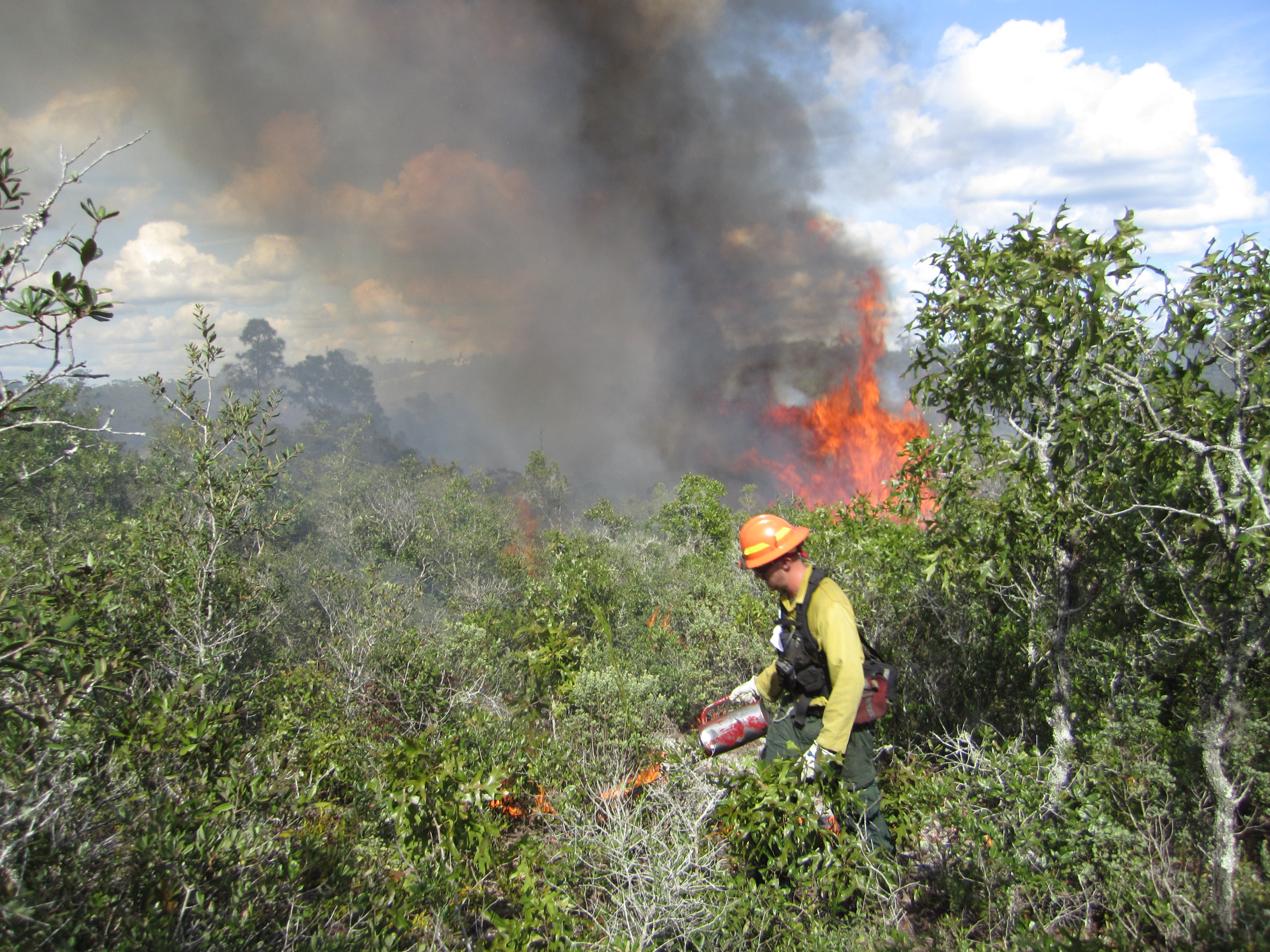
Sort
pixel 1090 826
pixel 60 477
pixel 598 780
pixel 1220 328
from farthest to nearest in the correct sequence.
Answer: pixel 60 477 → pixel 598 780 → pixel 1220 328 → pixel 1090 826

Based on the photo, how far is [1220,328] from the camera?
2826 mm

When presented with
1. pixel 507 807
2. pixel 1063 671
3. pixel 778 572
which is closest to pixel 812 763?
pixel 778 572

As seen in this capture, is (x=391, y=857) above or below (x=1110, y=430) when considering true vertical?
below

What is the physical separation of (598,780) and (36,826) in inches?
103

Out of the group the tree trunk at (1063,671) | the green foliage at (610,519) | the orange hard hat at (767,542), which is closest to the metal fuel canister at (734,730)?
the orange hard hat at (767,542)

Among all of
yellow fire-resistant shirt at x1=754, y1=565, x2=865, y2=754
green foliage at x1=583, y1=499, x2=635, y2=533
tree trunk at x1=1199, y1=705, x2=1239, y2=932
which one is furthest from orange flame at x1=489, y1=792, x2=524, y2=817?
green foliage at x1=583, y1=499, x2=635, y2=533

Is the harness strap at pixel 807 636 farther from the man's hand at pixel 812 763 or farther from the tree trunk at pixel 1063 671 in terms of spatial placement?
the tree trunk at pixel 1063 671

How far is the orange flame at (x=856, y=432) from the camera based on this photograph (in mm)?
19469

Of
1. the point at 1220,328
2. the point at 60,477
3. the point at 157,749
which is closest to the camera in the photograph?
the point at 1220,328

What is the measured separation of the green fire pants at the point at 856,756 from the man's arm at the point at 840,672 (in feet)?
0.23

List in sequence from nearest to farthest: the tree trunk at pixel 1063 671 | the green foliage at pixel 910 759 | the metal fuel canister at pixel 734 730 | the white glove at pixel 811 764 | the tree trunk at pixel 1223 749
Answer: the green foliage at pixel 910 759 → the tree trunk at pixel 1223 749 → the white glove at pixel 811 764 → the tree trunk at pixel 1063 671 → the metal fuel canister at pixel 734 730

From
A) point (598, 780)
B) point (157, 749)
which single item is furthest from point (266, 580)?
point (598, 780)

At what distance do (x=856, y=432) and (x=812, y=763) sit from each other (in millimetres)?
18854

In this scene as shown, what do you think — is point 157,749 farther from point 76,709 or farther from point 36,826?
point 36,826
